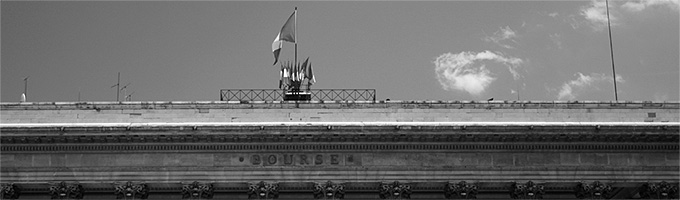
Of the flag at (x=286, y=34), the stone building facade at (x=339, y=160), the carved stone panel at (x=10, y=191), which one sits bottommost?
the carved stone panel at (x=10, y=191)

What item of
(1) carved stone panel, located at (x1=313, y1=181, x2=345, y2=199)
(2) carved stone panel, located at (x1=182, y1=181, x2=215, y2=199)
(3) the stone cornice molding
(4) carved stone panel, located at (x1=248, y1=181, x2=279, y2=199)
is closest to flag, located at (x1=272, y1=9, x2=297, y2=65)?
(3) the stone cornice molding

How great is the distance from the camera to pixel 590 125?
53.5m

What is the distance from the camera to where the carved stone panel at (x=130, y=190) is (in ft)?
173

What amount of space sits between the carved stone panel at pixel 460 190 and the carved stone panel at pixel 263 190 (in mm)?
5885

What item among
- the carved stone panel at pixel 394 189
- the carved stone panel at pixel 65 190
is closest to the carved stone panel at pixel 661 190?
the carved stone panel at pixel 394 189

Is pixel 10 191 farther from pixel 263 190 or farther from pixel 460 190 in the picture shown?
pixel 460 190

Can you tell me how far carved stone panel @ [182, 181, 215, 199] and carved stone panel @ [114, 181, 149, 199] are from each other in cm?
138

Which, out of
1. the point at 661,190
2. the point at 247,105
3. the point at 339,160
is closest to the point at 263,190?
the point at 339,160

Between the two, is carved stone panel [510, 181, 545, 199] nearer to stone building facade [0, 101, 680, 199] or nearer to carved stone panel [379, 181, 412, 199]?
stone building facade [0, 101, 680, 199]

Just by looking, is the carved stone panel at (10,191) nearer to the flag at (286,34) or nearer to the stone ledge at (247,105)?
the stone ledge at (247,105)

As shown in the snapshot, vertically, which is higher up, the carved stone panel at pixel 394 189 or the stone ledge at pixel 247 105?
the stone ledge at pixel 247 105

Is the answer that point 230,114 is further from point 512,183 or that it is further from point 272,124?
point 512,183

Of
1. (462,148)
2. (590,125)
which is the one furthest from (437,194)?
(590,125)

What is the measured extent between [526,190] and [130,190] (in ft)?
44.5
